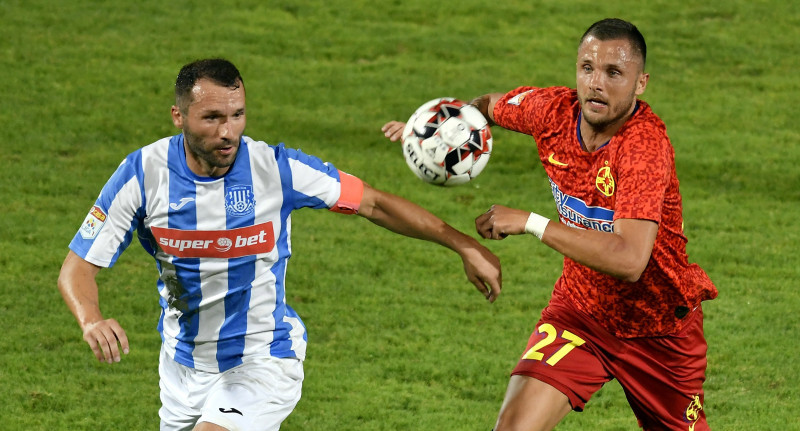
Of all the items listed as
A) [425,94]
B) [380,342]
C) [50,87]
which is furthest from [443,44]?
[380,342]

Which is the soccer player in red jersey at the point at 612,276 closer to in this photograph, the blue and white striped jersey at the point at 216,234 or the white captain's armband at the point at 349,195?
the white captain's armband at the point at 349,195

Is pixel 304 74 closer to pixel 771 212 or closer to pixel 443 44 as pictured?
pixel 443 44

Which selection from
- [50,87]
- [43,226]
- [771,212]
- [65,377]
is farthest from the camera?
[50,87]

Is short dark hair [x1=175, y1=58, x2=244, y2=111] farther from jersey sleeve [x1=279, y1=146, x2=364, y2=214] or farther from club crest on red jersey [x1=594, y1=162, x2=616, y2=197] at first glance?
club crest on red jersey [x1=594, y1=162, x2=616, y2=197]

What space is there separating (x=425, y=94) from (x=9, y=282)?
22.3ft

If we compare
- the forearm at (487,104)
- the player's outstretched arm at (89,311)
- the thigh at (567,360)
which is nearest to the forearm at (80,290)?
the player's outstretched arm at (89,311)

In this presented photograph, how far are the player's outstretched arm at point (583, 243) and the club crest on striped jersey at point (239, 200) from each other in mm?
1157

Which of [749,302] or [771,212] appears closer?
[749,302]

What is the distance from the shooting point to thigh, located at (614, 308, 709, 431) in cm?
582

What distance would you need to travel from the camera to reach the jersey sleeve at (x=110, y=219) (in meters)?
5.18

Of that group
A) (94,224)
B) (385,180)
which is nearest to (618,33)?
(94,224)

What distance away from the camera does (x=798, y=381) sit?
8.00 meters

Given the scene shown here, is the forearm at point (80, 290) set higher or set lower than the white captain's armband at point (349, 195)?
lower

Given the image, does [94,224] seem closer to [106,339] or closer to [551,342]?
[106,339]
